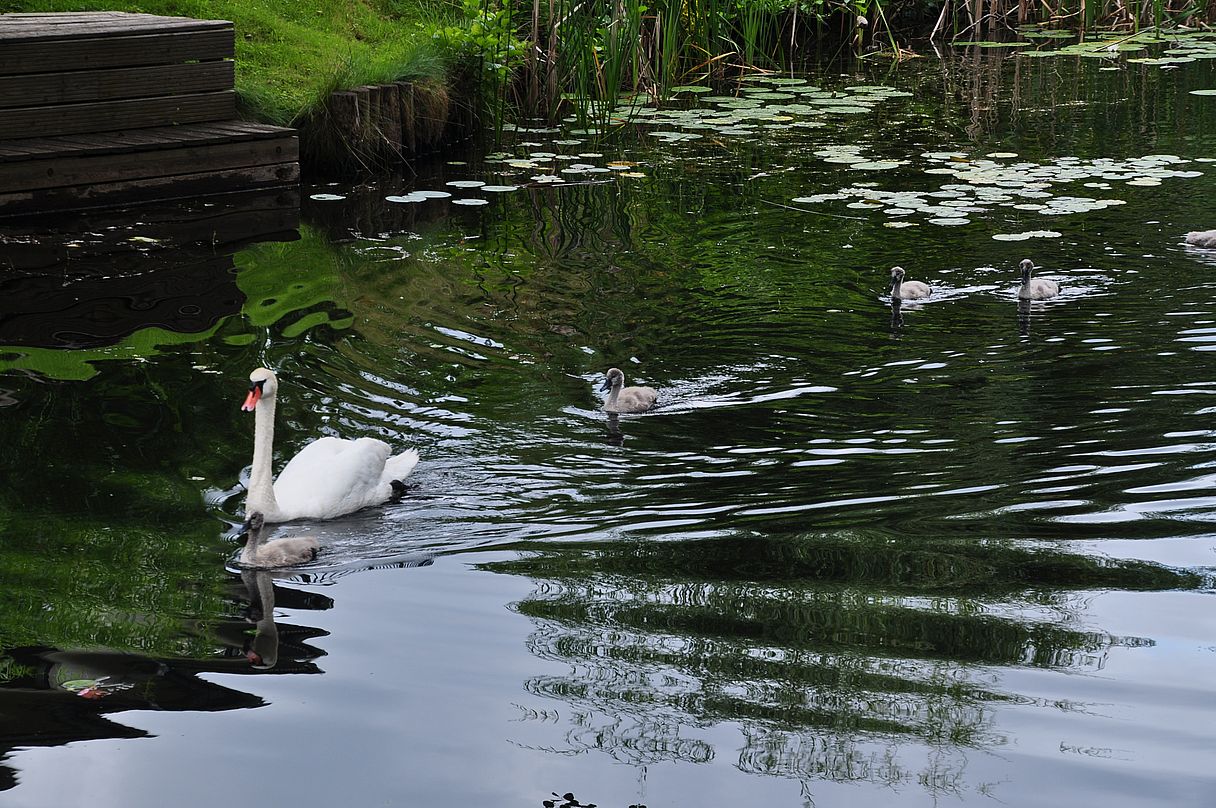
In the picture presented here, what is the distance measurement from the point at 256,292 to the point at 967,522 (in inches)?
208

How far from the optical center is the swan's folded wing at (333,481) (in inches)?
223

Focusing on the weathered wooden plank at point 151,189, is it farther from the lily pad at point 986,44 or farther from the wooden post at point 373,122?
the lily pad at point 986,44

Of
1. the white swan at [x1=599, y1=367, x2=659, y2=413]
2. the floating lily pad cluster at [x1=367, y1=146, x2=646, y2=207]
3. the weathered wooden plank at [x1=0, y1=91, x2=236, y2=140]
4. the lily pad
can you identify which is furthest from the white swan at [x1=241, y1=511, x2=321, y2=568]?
the lily pad

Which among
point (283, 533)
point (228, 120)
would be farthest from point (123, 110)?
point (283, 533)

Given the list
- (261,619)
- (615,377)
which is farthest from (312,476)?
(615,377)

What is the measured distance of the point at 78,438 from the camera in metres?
6.25

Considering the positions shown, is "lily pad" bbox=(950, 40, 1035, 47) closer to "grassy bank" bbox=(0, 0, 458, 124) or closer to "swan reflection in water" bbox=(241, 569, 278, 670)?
"grassy bank" bbox=(0, 0, 458, 124)

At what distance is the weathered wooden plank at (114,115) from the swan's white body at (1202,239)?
296 inches

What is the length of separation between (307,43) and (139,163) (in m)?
4.11

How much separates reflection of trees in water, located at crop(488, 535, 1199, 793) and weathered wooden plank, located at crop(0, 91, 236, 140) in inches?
287

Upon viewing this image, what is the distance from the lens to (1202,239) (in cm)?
941

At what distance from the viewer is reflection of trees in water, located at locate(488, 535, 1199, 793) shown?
372 centimetres

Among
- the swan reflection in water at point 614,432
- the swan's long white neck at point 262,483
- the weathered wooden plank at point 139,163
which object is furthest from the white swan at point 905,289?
the weathered wooden plank at point 139,163

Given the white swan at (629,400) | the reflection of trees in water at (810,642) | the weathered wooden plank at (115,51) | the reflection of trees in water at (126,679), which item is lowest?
the reflection of trees in water at (126,679)
